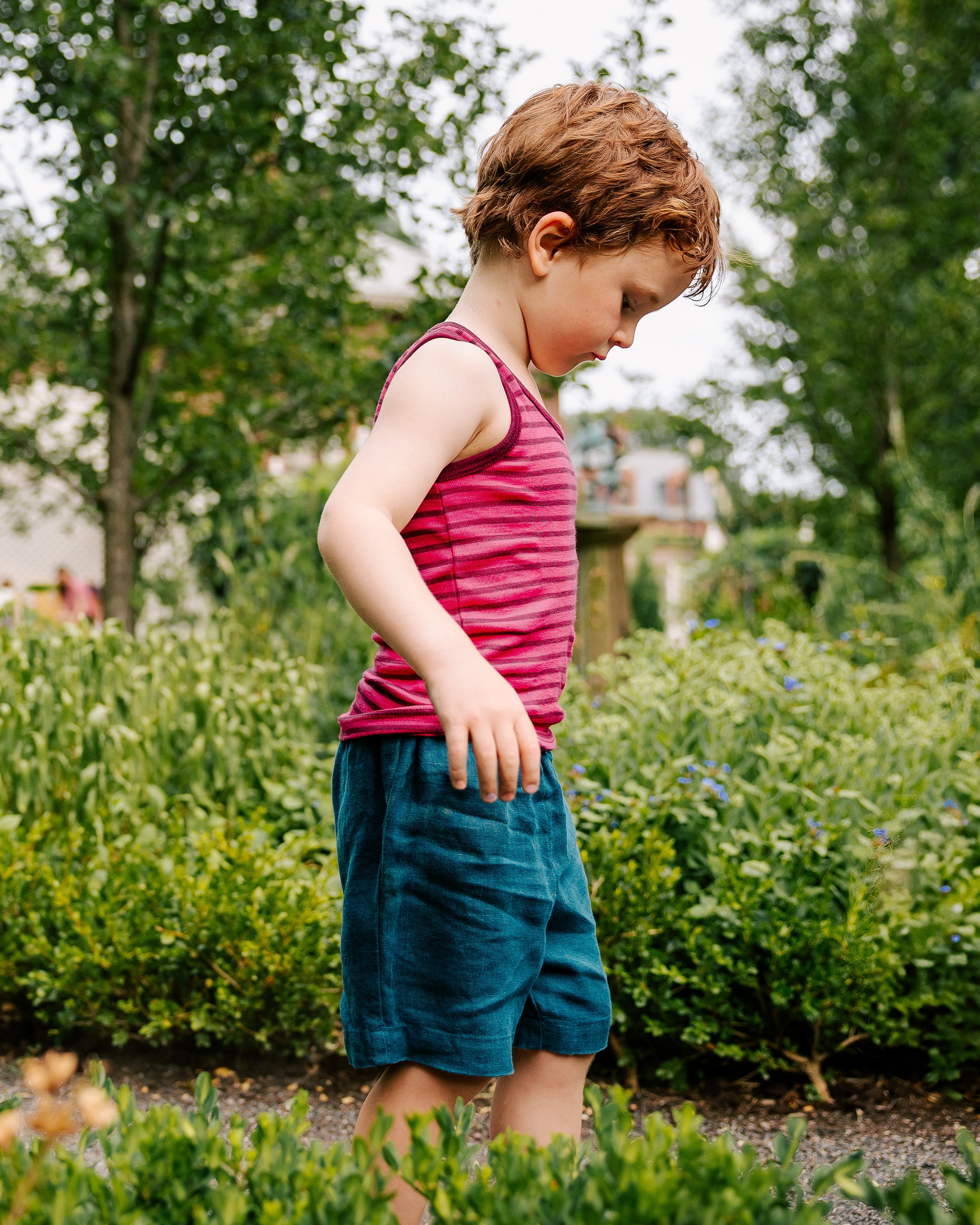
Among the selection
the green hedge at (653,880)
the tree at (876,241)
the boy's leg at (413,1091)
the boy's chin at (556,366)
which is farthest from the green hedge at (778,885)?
the tree at (876,241)

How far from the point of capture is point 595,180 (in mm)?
1415

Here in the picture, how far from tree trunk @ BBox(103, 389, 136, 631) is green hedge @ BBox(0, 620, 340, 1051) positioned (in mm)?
2053

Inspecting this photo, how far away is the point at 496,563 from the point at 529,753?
0.33m

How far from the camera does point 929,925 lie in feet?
7.70

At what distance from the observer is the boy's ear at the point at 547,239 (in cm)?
140

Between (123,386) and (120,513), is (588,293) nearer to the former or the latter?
(120,513)

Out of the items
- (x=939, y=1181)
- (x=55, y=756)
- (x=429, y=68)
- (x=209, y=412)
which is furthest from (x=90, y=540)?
(x=939, y=1181)

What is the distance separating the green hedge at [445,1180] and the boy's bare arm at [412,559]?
13.4 inches

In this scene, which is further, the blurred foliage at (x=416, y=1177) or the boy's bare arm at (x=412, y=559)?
the boy's bare arm at (x=412, y=559)

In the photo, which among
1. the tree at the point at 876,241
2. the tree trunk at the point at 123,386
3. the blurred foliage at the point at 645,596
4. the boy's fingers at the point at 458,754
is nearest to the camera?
the boy's fingers at the point at 458,754

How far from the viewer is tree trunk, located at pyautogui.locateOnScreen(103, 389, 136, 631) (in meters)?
5.73

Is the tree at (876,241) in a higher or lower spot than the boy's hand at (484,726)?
higher

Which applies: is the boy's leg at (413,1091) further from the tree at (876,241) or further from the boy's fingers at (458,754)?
the tree at (876,241)

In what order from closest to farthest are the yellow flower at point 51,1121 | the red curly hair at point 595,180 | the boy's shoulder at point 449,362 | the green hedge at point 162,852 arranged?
1. the yellow flower at point 51,1121
2. the boy's shoulder at point 449,362
3. the red curly hair at point 595,180
4. the green hedge at point 162,852
